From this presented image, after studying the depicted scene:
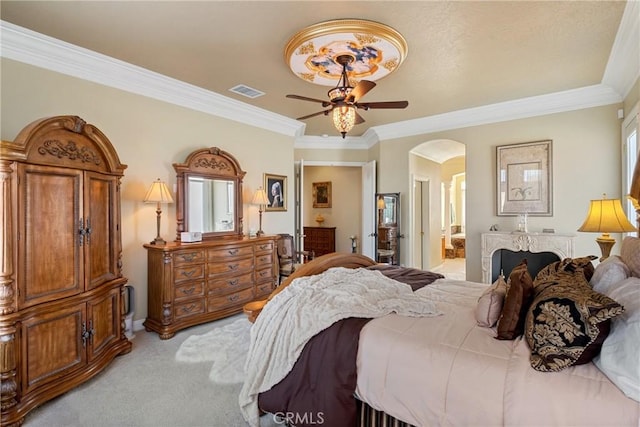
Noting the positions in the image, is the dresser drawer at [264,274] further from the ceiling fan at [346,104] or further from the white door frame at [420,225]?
the white door frame at [420,225]

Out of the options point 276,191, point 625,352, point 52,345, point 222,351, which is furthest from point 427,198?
point 52,345

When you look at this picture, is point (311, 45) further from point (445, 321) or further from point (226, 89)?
point (445, 321)

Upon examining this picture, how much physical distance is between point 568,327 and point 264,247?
3504 mm

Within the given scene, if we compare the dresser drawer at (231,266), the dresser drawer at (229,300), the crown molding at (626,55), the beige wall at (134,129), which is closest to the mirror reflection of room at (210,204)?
the beige wall at (134,129)

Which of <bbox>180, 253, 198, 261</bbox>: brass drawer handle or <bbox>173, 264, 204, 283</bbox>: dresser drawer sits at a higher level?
<bbox>180, 253, 198, 261</bbox>: brass drawer handle

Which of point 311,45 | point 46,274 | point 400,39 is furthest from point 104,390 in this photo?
point 400,39

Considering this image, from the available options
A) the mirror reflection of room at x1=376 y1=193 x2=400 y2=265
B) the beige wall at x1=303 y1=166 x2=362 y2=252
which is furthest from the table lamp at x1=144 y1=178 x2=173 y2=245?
the beige wall at x1=303 y1=166 x2=362 y2=252

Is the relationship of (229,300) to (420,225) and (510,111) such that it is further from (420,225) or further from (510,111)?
(510,111)

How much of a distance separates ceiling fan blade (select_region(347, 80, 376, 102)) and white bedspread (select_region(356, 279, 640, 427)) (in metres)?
1.77

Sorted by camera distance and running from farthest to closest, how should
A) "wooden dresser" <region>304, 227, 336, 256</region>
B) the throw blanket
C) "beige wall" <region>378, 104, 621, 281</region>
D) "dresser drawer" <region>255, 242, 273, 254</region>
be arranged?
1. "wooden dresser" <region>304, 227, 336, 256</region>
2. "dresser drawer" <region>255, 242, 273, 254</region>
3. "beige wall" <region>378, 104, 621, 281</region>
4. the throw blanket

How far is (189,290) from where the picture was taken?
352 cm

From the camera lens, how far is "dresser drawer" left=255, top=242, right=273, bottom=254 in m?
4.23

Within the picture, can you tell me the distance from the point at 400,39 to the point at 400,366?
8.24 ft

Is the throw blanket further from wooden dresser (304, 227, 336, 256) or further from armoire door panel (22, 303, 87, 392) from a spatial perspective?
wooden dresser (304, 227, 336, 256)
